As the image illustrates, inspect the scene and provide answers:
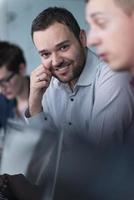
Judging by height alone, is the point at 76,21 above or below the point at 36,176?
above

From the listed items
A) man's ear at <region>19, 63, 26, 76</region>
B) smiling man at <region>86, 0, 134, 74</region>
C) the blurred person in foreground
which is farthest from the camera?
man's ear at <region>19, 63, 26, 76</region>

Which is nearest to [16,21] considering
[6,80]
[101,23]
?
[6,80]

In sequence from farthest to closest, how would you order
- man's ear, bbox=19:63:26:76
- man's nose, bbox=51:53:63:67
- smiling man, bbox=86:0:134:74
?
man's ear, bbox=19:63:26:76 → man's nose, bbox=51:53:63:67 → smiling man, bbox=86:0:134:74

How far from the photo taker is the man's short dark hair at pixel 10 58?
124cm

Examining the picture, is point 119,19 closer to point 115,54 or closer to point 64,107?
point 115,54

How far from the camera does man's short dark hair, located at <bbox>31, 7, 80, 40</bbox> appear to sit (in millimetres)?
908

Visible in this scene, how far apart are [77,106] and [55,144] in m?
0.19

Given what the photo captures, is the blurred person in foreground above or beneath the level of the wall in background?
beneath

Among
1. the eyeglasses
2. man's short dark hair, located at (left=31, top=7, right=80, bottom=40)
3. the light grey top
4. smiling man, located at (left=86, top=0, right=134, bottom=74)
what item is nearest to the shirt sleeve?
the light grey top

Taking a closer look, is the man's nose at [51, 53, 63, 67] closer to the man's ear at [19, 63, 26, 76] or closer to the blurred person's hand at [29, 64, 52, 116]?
the blurred person's hand at [29, 64, 52, 116]

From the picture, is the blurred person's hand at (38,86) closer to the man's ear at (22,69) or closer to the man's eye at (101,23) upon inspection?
the man's ear at (22,69)

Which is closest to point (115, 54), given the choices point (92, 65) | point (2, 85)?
point (92, 65)

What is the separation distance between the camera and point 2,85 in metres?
1.31

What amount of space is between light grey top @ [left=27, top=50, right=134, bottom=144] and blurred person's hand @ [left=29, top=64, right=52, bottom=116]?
13 millimetres
